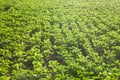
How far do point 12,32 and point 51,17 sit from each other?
3.70 m

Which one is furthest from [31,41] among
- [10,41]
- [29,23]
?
[29,23]

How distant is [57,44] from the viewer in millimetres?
10070

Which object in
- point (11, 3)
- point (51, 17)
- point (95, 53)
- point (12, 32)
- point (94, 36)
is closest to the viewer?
point (95, 53)

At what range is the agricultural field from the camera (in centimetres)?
786

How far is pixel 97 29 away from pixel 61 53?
3871mm

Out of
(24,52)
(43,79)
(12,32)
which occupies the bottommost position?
(43,79)

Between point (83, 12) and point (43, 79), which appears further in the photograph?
point (83, 12)

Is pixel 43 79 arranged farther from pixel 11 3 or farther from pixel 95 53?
pixel 11 3

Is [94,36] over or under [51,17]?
under

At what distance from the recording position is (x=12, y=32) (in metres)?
10.4

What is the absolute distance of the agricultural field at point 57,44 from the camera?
7.86m

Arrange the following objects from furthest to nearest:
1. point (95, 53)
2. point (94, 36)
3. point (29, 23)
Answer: point (29, 23)
point (94, 36)
point (95, 53)

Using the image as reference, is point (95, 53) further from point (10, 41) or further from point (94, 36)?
point (10, 41)

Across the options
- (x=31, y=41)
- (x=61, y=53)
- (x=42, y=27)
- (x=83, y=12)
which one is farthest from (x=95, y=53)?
(x=83, y=12)
